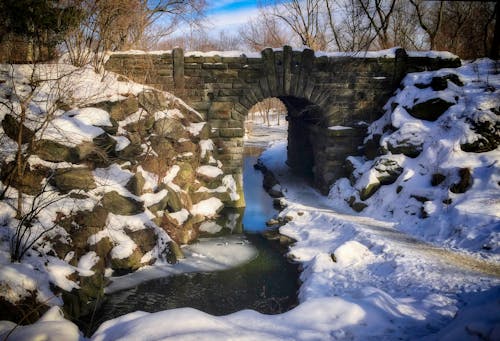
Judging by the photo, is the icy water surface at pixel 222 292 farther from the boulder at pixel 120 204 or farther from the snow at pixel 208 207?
the snow at pixel 208 207

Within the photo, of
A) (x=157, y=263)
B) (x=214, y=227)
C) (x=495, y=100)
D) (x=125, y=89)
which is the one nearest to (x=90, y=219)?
(x=157, y=263)

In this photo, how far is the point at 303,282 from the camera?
19.9 ft

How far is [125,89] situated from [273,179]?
6926 mm

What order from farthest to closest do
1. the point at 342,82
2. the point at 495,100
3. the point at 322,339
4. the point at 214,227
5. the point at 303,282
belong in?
1. the point at 342,82
2. the point at 214,227
3. the point at 495,100
4. the point at 303,282
5. the point at 322,339

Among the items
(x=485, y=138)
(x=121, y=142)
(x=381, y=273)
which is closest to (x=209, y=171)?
(x=121, y=142)

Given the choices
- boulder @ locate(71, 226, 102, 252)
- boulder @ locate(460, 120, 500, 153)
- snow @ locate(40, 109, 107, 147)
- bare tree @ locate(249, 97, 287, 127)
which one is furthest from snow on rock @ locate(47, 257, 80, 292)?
bare tree @ locate(249, 97, 287, 127)

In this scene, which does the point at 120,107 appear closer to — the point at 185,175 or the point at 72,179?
the point at 185,175

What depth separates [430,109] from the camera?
9.51m

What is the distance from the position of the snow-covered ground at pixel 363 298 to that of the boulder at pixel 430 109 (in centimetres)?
100

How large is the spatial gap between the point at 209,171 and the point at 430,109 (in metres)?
6.78

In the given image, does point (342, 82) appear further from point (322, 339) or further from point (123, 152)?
point (322, 339)

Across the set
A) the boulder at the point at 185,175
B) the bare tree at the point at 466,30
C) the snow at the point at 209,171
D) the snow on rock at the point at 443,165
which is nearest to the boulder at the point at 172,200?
the boulder at the point at 185,175

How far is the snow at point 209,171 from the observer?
10156 millimetres

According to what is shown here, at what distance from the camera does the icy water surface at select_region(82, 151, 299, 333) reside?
17.7 feet
